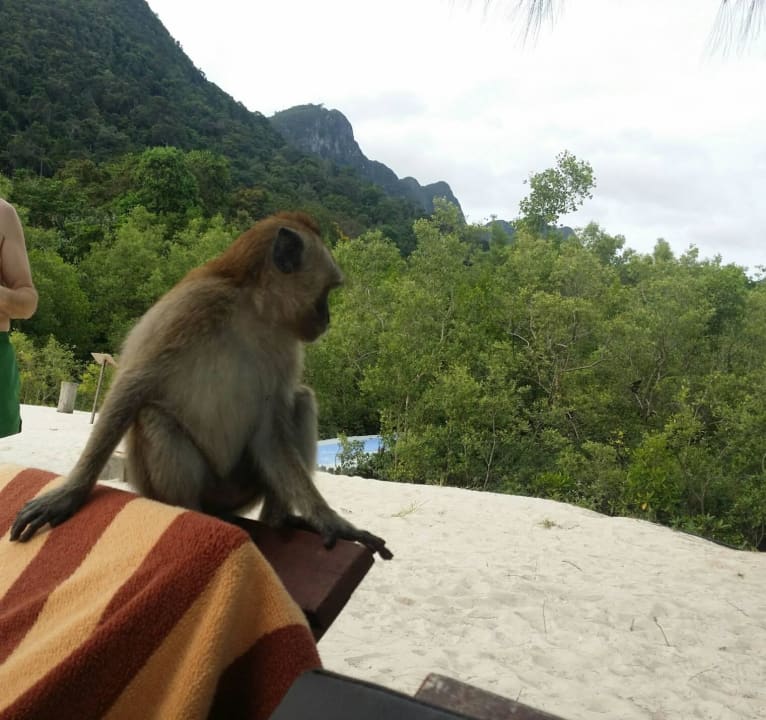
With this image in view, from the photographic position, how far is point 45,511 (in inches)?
64.8

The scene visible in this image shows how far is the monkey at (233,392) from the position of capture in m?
2.01

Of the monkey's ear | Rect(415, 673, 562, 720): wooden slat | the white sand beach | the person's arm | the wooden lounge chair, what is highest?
the monkey's ear

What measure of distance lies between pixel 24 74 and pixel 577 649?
5652cm

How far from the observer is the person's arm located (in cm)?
297

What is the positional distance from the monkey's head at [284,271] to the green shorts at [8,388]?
1435 mm

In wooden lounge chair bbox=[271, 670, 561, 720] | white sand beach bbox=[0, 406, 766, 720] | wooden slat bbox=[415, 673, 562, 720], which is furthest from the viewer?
white sand beach bbox=[0, 406, 766, 720]

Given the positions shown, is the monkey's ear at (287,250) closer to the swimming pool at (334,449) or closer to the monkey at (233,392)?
the monkey at (233,392)

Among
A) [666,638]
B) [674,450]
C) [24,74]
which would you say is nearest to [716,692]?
[666,638]

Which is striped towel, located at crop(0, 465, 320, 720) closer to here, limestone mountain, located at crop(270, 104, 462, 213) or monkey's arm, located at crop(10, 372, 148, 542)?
monkey's arm, located at crop(10, 372, 148, 542)

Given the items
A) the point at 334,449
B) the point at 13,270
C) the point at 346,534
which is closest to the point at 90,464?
the point at 346,534

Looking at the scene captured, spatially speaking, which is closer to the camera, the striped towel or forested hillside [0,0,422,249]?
the striped towel

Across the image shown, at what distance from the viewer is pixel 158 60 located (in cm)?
6731

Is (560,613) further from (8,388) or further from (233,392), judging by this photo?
(8,388)

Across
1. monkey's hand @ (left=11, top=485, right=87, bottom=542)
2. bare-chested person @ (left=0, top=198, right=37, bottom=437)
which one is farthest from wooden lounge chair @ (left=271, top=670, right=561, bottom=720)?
bare-chested person @ (left=0, top=198, right=37, bottom=437)
